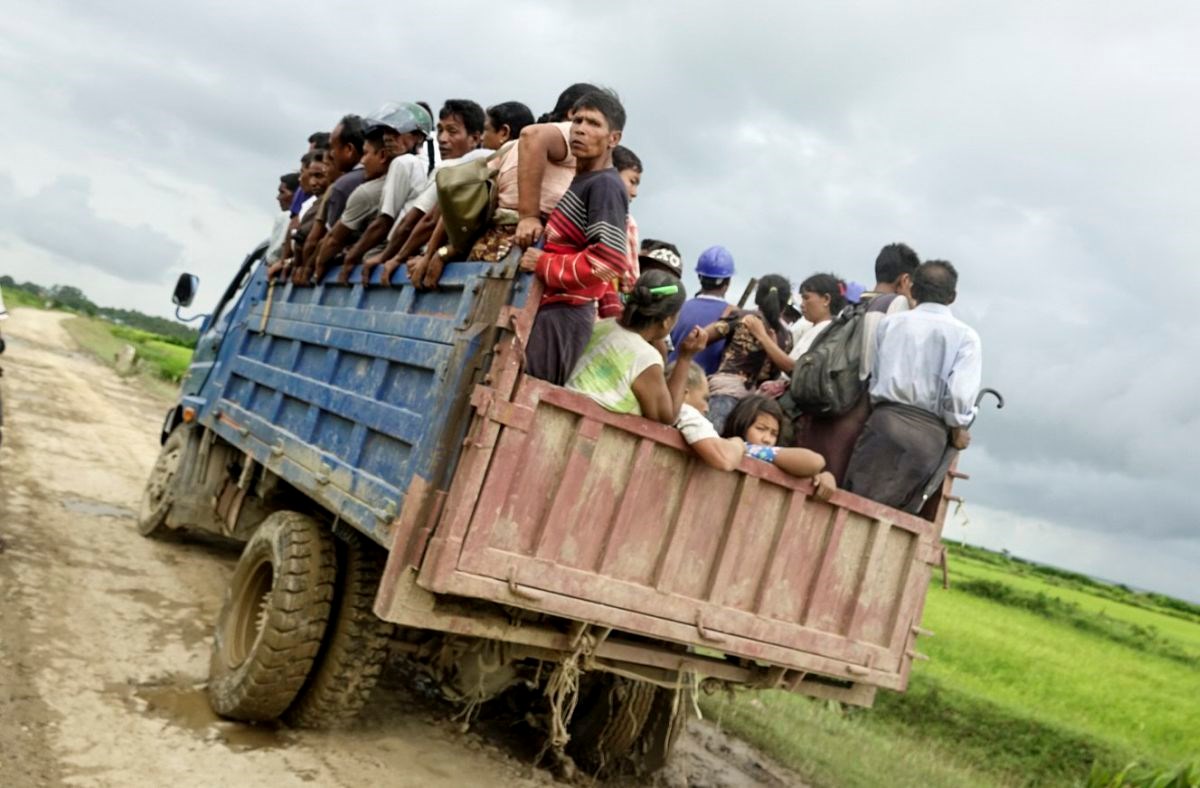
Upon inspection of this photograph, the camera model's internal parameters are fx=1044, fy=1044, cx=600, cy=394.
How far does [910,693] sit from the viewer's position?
9852 mm

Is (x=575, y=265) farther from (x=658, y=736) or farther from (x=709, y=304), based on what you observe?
(x=658, y=736)

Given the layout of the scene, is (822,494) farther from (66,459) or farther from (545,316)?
(66,459)

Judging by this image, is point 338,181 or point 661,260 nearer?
point 661,260

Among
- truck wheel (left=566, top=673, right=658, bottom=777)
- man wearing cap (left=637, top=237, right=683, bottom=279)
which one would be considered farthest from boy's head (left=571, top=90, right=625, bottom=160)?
truck wheel (left=566, top=673, right=658, bottom=777)

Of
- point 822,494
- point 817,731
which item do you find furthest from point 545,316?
point 817,731

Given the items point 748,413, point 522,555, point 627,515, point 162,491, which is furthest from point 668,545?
point 162,491

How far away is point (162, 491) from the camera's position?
6.95 metres

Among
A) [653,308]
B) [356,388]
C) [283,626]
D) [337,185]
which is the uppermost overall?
[337,185]

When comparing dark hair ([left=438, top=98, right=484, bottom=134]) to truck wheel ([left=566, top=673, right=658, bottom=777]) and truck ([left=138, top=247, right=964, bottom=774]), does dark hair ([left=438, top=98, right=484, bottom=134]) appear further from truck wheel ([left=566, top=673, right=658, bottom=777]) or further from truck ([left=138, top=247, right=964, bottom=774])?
truck wheel ([left=566, top=673, right=658, bottom=777])

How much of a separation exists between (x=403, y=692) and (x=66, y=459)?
6.19 metres

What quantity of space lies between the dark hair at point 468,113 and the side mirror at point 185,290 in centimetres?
314

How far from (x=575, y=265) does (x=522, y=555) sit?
916 millimetres

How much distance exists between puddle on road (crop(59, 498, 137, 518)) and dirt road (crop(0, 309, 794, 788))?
2cm

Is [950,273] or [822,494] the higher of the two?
[950,273]
